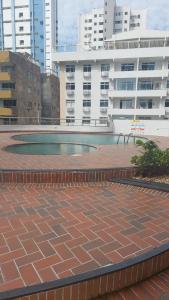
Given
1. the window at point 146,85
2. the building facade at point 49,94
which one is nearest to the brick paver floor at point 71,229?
the window at point 146,85

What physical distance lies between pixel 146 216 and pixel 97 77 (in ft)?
100.0

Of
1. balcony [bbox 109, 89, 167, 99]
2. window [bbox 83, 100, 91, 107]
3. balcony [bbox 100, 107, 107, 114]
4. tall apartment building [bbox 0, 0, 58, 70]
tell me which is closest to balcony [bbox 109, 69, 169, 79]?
balcony [bbox 109, 89, 167, 99]

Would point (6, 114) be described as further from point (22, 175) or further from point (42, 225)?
point (42, 225)

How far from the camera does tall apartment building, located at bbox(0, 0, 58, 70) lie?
55156mm

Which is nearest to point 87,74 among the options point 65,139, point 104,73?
point 104,73

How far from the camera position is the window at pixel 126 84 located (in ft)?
96.5

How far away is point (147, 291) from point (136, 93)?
28.4 meters

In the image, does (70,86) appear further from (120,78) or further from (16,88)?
(120,78)

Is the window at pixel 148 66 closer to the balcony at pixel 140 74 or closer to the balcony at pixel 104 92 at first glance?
the balcony at pixel 140 74

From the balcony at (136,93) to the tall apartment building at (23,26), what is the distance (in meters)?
32.4

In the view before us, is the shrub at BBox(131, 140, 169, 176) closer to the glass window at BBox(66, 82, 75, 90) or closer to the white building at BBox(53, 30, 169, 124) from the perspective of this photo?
the white building at BBox(53, 30, 169, 124)

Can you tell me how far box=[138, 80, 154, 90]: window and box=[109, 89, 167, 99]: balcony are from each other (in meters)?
1.88

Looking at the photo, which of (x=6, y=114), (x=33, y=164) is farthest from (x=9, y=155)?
(x=6, y=114)

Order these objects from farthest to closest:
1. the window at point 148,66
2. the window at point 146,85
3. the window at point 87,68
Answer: the window at point 87,68
the window at point 146,85
the window at point 148,66
